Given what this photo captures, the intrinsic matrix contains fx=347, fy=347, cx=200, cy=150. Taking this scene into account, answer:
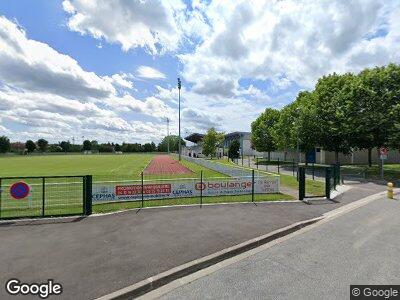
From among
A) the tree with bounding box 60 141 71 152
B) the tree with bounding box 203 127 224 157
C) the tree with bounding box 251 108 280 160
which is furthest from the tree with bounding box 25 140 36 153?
the tree with bounding box 251 108 280 160

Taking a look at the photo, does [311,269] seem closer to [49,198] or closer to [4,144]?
[49,198]

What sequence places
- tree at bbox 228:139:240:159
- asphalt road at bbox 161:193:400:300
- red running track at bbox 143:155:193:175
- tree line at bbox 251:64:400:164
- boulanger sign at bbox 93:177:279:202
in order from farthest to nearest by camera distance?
1. tree at bbox 228:139:240:159
2. red running track at bbox 143:155:193:175
3. tree line at bbox 251:64:400:164
4. boulanger sign at bbox 93:177:279:202
5. asphalt road at bbox 161:193:400:300

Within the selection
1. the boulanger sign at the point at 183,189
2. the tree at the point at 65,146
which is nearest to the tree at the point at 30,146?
the tree at the point at 65,146

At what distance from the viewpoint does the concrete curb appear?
636 centimetres

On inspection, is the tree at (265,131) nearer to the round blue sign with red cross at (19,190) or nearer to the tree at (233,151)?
the tree at (233,151)

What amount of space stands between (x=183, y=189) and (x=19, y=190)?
296 inches

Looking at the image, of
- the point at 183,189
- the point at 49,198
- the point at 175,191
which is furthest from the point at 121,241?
the point at 183,189

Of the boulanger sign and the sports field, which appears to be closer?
the boulanger sign

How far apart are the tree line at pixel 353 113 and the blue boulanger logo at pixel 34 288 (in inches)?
1263

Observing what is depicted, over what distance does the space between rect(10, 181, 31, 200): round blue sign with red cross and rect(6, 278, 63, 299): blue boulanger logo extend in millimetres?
7173

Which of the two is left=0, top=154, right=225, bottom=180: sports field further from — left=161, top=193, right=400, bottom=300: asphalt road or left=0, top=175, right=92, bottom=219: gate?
left=161, top=193, right=400, bottom=300: asphalt road

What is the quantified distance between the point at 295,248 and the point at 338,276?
2.09 meters

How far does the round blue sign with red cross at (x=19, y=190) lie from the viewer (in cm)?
1311

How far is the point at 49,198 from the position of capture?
15242mm
